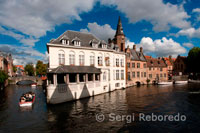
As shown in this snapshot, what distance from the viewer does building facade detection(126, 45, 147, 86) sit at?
1662 inches

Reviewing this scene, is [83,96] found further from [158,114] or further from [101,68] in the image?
[158,114]

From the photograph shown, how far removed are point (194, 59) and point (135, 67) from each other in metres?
35.8

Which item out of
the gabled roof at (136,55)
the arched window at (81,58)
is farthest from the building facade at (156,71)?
the arched window at (81,58)

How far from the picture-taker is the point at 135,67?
43.6m

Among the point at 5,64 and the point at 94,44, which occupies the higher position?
the point at 94,44

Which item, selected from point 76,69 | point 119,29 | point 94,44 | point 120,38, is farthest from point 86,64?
point 119,29

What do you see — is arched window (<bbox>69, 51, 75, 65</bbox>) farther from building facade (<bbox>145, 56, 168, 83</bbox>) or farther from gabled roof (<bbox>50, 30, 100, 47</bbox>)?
building facade (<bbox>145, 56, 168, 83</bbox>)

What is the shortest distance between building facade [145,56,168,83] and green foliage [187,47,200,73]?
19.0m

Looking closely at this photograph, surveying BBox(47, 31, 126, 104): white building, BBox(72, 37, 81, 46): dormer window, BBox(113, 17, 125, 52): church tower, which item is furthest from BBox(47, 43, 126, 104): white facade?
BBox(113, 17, 125, 52): church tower

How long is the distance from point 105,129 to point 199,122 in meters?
10.2

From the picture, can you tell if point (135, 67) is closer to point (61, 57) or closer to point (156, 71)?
point (156, 71)

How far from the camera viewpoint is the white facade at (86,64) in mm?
20125

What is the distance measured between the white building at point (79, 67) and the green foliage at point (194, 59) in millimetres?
46187

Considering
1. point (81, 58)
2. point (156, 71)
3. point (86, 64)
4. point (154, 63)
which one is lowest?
point (156, 71)
